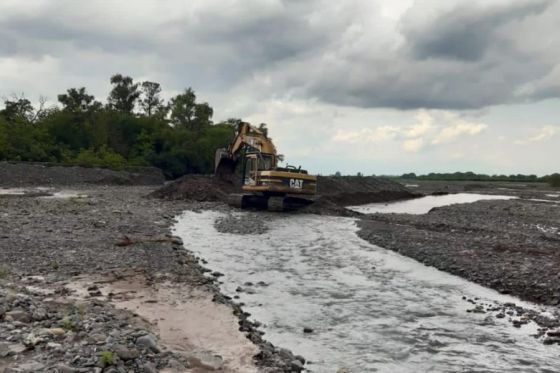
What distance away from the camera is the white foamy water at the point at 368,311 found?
867cm

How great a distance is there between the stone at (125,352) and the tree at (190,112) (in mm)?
85096

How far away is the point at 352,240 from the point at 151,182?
52507mm

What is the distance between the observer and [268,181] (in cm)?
3191

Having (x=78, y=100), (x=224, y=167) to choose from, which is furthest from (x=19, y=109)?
(x=224, y=167)

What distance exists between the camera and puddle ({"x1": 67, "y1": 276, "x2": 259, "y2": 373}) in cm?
824

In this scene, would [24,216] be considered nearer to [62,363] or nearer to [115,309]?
[115,309]

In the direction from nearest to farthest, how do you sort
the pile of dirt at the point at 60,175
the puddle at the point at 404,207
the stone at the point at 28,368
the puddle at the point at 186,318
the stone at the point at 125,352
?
1. the stone at the point at 28,368
2. the stone at the point at 125,352
3. the puddle at the point at 186,318
4. the puddle at the point at 404,207
5. the pile of dirt at the point at 60,175

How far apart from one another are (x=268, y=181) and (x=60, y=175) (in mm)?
35532

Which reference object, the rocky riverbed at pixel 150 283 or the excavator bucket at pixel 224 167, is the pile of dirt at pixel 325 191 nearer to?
the excavator bucket at pixel 224 167

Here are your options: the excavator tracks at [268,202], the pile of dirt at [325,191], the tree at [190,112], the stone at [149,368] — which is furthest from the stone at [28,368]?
the tree at [190,112]

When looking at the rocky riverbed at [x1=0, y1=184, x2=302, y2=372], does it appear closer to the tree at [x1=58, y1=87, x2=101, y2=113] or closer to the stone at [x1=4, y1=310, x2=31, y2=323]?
the stone at [x1=4, y1=310, x2=31, y2=323]

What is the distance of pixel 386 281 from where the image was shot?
14.6 metres

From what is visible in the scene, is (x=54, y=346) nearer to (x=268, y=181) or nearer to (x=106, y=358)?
(x=106, y=358)

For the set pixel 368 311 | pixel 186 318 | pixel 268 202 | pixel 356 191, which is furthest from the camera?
pixel 356 191
